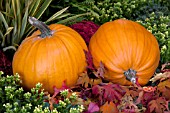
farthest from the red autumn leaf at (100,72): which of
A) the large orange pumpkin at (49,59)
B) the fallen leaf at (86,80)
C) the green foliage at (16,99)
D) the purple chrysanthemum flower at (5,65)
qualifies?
the purple chrysanthemum flower at (5,65)

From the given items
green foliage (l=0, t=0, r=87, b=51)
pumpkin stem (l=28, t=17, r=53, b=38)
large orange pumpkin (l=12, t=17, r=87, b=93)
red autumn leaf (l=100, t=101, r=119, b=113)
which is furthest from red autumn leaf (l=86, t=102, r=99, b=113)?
green foliage (l=0, t=0, r=87, b=51)

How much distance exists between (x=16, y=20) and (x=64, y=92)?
3.53 ft

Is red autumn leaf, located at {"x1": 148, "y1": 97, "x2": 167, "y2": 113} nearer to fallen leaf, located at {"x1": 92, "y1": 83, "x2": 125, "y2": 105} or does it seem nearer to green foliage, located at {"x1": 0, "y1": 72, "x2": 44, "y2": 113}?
fallen leaf, located at {"x1": 92, "y1": 83, "x2": 125, "y2": 105}

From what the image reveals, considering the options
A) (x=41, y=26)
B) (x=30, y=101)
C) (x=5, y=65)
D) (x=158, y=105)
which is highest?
(x=41, y=26)

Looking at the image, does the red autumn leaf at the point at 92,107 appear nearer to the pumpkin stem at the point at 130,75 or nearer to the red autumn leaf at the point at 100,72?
the red autumn leaf at the point at 100,72

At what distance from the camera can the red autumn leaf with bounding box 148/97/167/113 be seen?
2.23m

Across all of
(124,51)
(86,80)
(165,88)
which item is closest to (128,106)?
(165,88)

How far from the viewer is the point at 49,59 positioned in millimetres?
2551

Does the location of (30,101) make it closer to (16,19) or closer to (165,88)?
(165,88)

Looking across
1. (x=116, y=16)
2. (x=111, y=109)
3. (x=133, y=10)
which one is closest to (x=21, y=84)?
Answer: (x=111, y=109)

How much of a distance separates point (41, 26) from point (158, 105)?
884 millimetres

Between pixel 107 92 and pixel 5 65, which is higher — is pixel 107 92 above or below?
below

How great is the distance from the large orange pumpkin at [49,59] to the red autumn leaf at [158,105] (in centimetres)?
60

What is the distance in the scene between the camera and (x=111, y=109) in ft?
7.30
